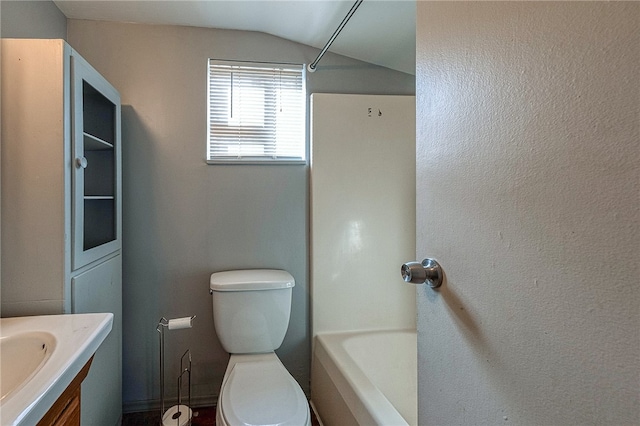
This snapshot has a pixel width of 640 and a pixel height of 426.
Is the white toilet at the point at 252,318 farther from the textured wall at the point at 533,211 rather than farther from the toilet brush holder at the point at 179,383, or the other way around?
the textured wall at the point at 533,211

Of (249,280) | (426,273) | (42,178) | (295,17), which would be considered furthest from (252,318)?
(295,17)

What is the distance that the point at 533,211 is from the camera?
509 mm

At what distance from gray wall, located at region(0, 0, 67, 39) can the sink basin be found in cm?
115

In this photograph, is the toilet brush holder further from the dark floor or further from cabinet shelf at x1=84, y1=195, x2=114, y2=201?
cabinet shelf at x1=84, y1=195, x2=114, y2=201

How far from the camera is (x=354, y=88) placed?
217 centimetres

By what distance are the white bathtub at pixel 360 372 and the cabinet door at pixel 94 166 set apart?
3.91ft

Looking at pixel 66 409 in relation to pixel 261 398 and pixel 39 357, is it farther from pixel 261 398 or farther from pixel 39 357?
pixel 261 398

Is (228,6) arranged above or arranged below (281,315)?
above

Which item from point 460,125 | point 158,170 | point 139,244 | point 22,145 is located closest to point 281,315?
point 139,244

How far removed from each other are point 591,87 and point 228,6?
70.3 inches

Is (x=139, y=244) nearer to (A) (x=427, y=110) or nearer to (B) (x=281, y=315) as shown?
(B) (x=281, y=315)

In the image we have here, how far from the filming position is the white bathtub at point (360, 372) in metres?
1.58

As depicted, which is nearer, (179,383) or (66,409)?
(66,409)

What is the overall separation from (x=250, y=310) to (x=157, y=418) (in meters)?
0.80
